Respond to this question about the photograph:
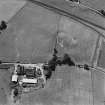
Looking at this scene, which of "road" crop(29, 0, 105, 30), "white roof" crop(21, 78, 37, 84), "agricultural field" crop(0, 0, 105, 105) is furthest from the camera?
"road" crop(29, 0, 105, 30)

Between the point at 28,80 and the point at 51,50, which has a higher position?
the point at 51,50

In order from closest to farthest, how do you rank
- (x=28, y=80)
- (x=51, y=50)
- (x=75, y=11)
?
(x=28, y=80) → (x=51, y=50) → (x=75, y=11)

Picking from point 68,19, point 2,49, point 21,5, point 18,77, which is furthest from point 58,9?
point 18,77

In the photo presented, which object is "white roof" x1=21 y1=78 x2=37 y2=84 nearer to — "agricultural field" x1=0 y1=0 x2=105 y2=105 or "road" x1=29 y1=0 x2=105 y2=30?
"agricultural field" x1=0 y1=0 x2=105 y2=105

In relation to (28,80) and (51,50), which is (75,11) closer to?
(51,50)

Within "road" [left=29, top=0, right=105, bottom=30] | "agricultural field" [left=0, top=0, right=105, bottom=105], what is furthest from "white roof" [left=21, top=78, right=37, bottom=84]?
"road" [left=29, top=0, right=105, bottom=30]

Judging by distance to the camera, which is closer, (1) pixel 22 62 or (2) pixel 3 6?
(1) pixel 22 62

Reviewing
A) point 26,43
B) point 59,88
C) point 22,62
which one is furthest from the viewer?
point 26,43

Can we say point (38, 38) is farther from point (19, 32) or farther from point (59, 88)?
point (59, 88)

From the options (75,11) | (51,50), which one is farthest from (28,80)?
(75,11)

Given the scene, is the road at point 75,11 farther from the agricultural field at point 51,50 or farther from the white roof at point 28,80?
the white roof at point 28,80

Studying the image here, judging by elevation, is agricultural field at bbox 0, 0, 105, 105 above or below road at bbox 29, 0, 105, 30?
below
